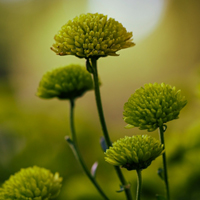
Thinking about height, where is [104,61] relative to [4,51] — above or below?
below

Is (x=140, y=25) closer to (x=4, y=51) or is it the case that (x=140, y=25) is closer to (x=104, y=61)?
(x=104, y=61)

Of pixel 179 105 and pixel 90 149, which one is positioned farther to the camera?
pixel 90 149

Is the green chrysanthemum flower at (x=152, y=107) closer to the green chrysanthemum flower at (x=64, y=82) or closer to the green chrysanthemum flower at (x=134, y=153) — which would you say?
the green chrysanthemum flower at (x=134, y=153)

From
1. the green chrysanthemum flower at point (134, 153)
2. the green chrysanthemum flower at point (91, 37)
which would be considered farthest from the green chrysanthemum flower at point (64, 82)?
the green chrysanthemum flower at point (134, 153)

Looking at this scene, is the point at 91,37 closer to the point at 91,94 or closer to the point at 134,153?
the point at 134,153

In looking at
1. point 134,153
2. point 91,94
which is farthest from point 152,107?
point 91,94

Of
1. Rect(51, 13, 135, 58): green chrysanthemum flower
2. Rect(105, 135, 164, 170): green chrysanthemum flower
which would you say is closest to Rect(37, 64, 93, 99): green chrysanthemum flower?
Rect(51, 13, 135, 58): green chrysanthemum flower

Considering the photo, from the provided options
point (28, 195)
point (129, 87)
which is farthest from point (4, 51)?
point (28, 195)
